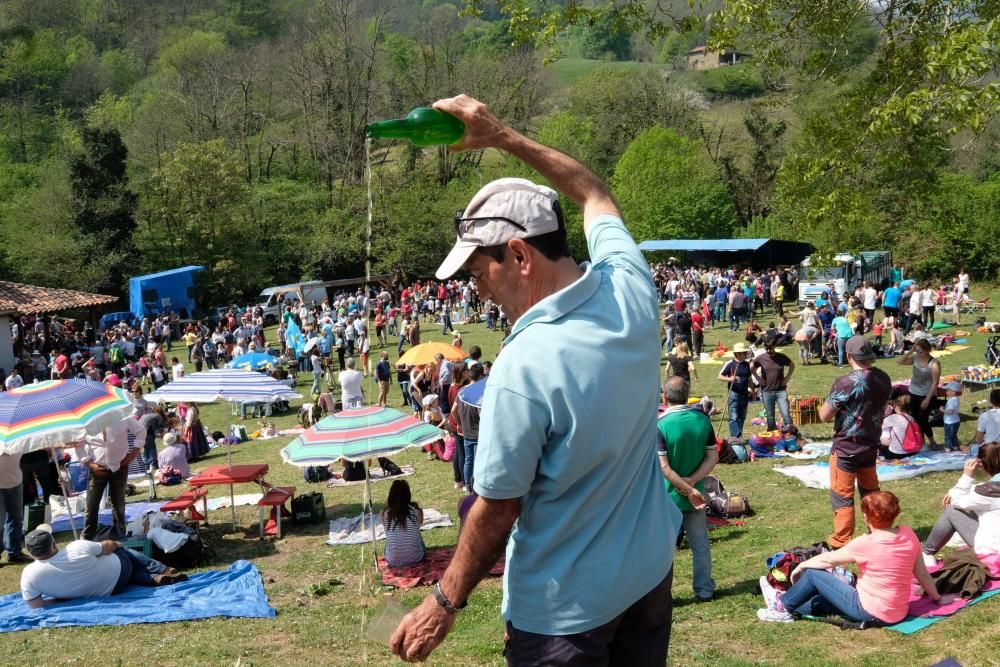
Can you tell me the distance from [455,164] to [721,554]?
54.2 meters

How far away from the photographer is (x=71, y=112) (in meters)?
84.9

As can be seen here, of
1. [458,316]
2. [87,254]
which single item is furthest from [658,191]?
[87,254]

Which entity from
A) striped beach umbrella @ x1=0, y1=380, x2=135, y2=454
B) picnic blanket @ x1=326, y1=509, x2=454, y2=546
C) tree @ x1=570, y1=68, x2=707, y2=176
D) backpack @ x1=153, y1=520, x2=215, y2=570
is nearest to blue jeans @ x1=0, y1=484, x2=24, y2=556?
striped beach umbrella @ x1=0, y1=380, x2=135, y2=454

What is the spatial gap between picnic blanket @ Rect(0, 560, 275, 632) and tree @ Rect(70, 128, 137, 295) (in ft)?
136

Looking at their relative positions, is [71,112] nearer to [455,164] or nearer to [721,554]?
[455,164]

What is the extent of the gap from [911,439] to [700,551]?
19.6ft

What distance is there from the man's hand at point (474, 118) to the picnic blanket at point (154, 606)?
247 inches

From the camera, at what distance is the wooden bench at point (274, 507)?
10.5 m

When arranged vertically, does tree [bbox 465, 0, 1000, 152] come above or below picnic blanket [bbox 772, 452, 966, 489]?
above

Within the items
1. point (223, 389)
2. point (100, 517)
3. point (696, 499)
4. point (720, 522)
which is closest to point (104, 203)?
point (100, 517)

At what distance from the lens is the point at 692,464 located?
6.62m

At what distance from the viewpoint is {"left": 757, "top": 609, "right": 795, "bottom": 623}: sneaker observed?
6320 mm

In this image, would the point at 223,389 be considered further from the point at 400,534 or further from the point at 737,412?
the point at 737,412

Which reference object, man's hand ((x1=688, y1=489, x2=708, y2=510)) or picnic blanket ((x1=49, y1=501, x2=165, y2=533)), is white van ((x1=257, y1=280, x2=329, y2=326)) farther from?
man's hand ((x1=688, y1=489, x2=708, y2=510))
